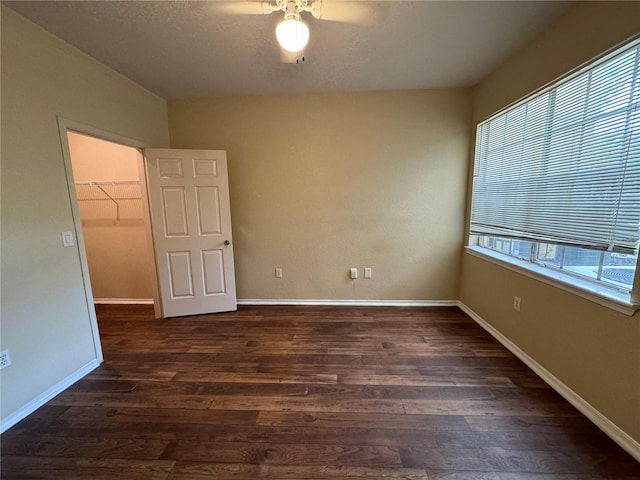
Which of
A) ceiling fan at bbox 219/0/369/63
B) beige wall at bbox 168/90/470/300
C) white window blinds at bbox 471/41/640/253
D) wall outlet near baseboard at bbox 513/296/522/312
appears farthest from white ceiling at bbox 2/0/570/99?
wall outlet near baseboard at bbox 513/296/522/312

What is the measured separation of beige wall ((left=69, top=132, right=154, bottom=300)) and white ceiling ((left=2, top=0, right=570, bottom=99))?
3.79 ft

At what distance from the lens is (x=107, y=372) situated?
2027 mm

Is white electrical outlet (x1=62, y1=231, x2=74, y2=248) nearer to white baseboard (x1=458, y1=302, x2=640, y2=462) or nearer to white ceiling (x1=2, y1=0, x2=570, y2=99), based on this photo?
white ceiling (x1=2, y1=0, x2=570, y2=99)

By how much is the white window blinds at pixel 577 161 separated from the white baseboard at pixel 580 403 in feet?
3.22

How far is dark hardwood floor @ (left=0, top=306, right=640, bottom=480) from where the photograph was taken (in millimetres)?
1269

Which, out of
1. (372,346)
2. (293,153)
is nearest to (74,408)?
(372,346)

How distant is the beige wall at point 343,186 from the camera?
9.61 feet

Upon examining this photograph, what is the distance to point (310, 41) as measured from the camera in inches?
76.6

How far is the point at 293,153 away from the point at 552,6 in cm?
239

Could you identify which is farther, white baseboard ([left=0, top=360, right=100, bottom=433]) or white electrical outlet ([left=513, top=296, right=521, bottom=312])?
white electrical outlet ([left=513, top=296, right=521, bottom=312])

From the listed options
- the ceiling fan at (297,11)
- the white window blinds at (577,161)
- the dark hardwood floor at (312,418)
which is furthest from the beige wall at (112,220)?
the white window blinds at (577,161)

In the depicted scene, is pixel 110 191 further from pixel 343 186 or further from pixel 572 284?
pixel 572 284

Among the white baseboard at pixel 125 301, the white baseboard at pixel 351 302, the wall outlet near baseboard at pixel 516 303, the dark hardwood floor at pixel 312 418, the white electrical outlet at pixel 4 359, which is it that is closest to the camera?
the dark hardwood floor at pixel 312 418

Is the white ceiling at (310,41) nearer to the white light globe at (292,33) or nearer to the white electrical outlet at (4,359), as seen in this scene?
the white light globe at (292,33)
